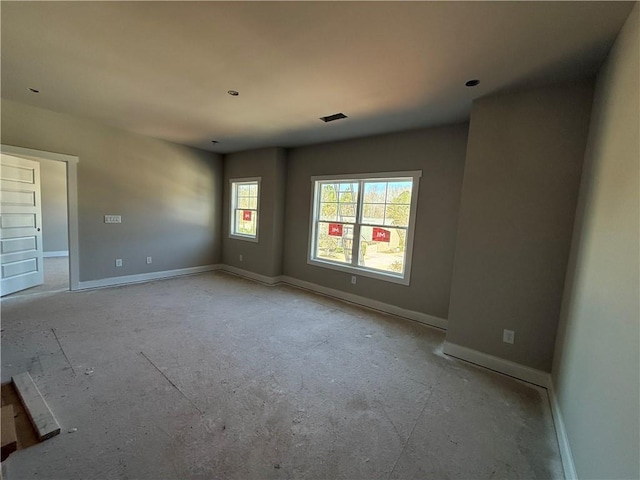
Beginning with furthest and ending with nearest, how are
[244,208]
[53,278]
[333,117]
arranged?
1. [244,208]
2. [53,278]
3. [333,117]

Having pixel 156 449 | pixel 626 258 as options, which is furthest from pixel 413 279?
pixel 156 449

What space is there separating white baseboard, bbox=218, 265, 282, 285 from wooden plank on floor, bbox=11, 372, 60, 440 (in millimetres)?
3335

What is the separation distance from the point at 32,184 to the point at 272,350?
472 cm

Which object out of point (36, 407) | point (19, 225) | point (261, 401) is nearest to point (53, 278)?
point (19, 225)

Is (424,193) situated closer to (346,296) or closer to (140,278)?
(346,296)

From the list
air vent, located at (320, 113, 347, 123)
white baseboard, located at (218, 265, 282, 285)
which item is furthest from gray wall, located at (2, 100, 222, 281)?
air vent, located at (320, 113, 347, 123)

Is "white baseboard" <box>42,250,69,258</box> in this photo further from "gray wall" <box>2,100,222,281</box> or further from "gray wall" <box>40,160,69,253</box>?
"gray wall" <box>2,100,222,281</box>

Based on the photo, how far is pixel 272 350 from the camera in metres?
2.71

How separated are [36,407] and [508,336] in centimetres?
369

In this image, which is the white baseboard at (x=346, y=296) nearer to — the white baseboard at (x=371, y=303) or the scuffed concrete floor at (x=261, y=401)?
the white baseboard at (x=371, y=303)

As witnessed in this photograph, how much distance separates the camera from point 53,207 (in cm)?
651

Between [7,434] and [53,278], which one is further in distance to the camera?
[53,278]

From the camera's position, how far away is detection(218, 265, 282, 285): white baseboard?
5133mm

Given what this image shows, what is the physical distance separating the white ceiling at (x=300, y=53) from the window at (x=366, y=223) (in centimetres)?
101
